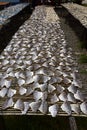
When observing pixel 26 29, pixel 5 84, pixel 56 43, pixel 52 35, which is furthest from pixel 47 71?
pixel 26 29

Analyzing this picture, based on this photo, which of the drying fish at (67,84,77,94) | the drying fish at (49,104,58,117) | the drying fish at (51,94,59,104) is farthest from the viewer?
the drying fish at (67,84,77,94)

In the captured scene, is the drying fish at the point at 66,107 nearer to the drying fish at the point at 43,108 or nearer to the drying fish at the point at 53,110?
the drying fish at the point at 53,110

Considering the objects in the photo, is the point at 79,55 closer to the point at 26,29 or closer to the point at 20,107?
the point at 26,29

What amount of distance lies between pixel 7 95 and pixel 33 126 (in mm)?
721

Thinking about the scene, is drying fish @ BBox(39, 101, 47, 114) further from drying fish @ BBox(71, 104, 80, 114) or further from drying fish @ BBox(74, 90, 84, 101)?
drying fish @ BBox(74, 90, 84, 101)

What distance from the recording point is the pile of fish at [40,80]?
5.76 meters

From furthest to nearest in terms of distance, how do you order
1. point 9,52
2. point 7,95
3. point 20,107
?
1. point 9,52
2. point 7,95
3. point 20,107

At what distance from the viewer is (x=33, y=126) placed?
603 centimetres

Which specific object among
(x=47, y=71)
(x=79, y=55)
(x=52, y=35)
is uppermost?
(x=47, y=71)

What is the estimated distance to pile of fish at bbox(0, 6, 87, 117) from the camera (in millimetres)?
5760

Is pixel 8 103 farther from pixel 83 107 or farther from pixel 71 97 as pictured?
pixel 83 107

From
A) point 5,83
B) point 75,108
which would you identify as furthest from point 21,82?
point 75,108

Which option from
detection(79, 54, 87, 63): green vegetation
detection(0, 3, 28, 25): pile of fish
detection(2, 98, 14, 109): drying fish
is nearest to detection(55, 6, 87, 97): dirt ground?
detection(79, 54, 87, 63): green vegetation

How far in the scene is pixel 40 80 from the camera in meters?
6.85
